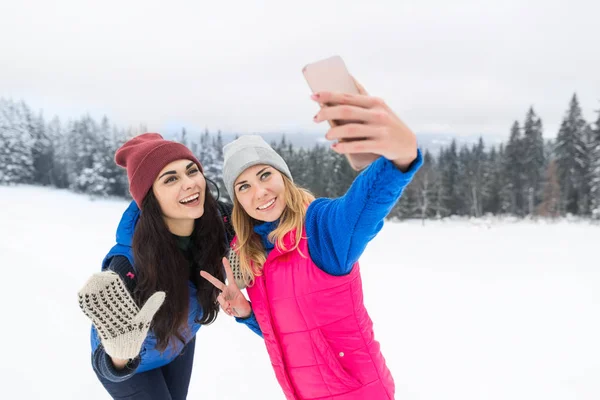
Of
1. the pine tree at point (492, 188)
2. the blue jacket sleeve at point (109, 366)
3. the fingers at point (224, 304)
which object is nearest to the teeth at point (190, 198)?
the fingers at point (224, 304)

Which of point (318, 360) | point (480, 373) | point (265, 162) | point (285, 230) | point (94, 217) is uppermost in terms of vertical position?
point (265, 162)

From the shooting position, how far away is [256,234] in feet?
7.85

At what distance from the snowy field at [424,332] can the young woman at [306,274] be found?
2.70 m

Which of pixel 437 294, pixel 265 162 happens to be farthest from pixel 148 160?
pixel 437 294

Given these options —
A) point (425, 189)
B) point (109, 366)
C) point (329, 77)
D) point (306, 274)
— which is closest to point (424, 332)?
point (306, 274)

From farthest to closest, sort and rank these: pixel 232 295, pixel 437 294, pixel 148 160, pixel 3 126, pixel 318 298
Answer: pixel 3 126 < pixel 437 294 < pixel 148 160 < pixel 232 295 < pixel 318 298

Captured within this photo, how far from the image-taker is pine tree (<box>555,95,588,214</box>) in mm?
32062

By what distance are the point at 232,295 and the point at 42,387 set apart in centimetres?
369

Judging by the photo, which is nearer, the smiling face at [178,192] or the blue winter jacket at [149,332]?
the blue winter jacket at [149,332]

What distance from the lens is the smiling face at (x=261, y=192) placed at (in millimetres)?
2238

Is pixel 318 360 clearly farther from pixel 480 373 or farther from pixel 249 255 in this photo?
pixel 480 373

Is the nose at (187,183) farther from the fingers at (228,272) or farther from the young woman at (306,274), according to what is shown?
the fingers at (228,272)

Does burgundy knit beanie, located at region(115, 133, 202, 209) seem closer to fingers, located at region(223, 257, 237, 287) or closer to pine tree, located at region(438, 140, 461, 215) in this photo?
fingers, located at region(223, 257, 237, 287)

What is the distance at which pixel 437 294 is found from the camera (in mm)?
8242
